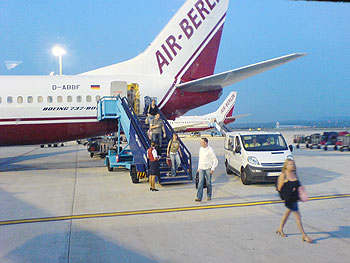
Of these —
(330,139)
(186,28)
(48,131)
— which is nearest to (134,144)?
(48,131)

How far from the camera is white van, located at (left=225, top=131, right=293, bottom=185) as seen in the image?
39.7 ft

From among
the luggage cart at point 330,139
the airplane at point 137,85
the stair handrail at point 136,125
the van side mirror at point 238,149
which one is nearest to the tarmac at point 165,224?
the van side mirror at point 238,149

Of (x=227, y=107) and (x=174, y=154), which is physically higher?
(x=227, y=107)

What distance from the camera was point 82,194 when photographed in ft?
37.6

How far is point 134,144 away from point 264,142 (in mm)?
5410

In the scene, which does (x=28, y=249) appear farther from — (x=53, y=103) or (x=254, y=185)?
(x=53, y=103)

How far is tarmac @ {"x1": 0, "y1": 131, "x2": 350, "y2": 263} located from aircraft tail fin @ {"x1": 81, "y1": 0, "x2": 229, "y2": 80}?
860 centimetres

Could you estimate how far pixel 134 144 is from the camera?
14117 millimetres

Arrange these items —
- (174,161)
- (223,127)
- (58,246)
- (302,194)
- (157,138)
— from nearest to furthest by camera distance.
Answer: (302,194) < (58,246) < (174,161) < (157,138) < (223,127)

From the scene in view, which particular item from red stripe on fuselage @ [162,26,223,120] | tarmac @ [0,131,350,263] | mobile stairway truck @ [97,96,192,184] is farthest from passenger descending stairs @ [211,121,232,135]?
tarmac @ [0,131,350,263]

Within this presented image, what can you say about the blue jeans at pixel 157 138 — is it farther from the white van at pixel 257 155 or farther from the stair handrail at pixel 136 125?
the white van at pixel 257 155

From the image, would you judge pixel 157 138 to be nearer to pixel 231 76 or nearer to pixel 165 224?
pixel 231 76

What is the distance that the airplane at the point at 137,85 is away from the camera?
17250 millimetres

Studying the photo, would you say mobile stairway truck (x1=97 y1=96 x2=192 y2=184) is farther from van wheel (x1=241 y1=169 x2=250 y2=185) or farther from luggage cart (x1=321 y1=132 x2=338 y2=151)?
luggage cart (x1=321 y1=132 x2=338 y2=151)
